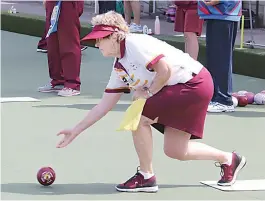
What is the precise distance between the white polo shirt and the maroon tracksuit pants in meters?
3.75

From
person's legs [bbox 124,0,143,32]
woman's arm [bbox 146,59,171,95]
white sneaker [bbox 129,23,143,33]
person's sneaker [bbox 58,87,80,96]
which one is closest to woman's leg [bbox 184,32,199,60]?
person's sneaker [bbox 58,87,80,96]

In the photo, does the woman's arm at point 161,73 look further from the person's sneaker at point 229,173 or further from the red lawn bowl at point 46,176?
the red lawn bowl at point 46,176

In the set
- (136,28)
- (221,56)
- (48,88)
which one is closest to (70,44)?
(48,88)

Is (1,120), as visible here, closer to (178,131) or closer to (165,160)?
(165,160)

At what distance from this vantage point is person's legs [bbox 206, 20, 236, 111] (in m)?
8.09

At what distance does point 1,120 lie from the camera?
7699mm

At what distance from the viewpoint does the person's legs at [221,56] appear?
8094 millimetres

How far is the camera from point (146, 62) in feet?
16.6

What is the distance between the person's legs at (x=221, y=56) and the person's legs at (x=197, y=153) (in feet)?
8.58

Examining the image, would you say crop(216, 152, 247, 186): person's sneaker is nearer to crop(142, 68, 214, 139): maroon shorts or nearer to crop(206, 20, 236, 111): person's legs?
crop(142, 68, 214, 139): maroon shorts

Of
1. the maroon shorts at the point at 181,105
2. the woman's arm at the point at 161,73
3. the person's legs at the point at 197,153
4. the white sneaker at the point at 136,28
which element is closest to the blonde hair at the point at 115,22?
the woman's arm at the point at 161,73

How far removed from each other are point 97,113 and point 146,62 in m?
0.56

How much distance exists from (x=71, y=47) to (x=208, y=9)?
1.70 meters

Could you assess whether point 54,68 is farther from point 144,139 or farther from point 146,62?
point 146,62
